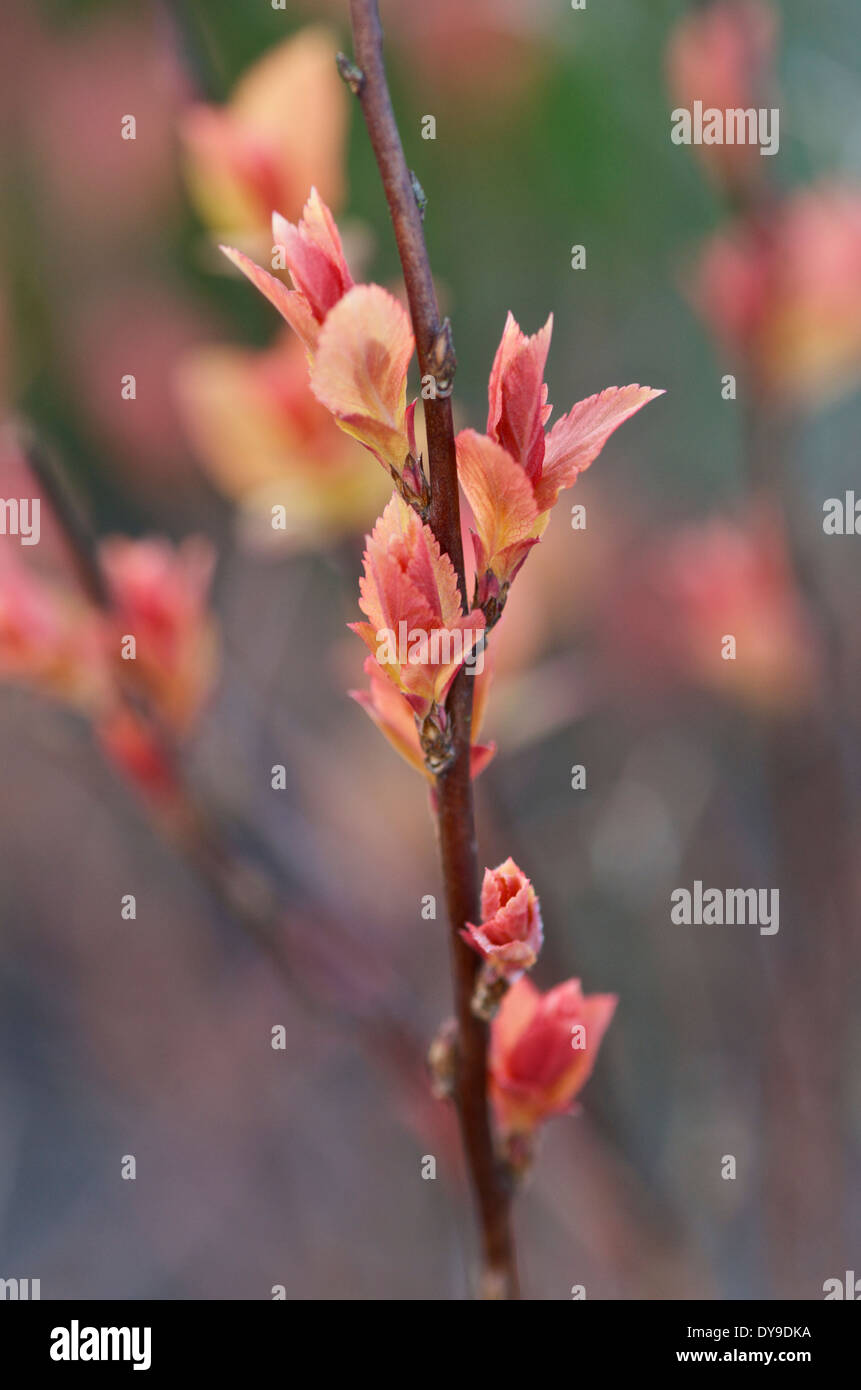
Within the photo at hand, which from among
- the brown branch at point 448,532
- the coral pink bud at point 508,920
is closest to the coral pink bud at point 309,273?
the brown branch at point 448,532

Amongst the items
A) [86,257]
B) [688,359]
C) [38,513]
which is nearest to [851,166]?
[688,359]

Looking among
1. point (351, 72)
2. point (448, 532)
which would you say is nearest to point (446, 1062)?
point (448, 532)

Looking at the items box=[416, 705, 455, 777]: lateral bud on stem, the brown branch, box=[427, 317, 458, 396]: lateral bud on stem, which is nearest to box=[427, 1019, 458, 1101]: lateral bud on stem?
the brown branch

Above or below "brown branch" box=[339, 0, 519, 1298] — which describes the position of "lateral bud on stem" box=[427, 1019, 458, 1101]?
below

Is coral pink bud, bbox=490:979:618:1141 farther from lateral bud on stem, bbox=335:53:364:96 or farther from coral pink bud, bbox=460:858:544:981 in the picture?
lateral bud on stem, bbox=335:53:364:96

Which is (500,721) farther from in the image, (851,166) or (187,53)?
(851,166)

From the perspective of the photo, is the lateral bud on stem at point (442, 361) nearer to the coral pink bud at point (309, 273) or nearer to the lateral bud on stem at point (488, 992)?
the coral pink bud at point (309, 273)
